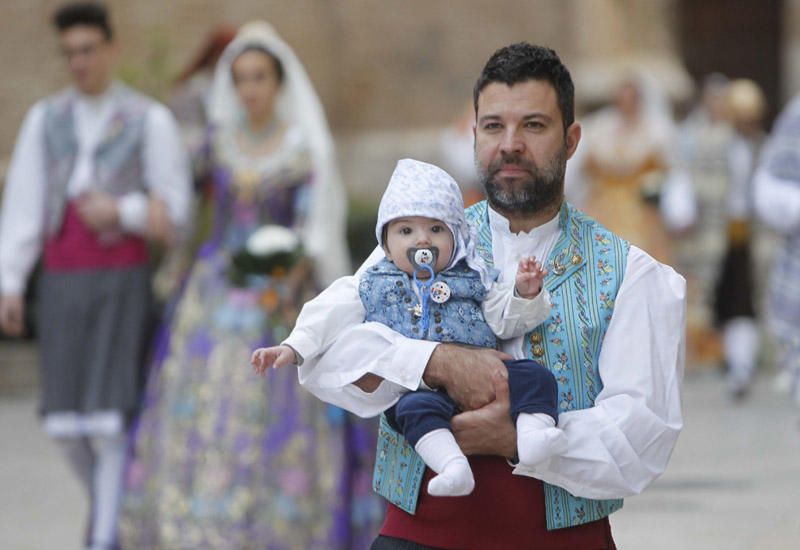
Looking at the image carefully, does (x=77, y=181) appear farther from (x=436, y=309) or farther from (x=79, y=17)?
(x=436, y=309)

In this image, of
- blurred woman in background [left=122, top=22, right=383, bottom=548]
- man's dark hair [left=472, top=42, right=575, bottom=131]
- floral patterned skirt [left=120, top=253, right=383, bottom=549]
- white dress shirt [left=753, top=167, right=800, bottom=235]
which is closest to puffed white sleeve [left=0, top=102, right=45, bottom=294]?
blurred woman in background [left=122, top=22, right=383, bottom=548]

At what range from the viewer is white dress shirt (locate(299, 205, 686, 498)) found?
11.1 ft

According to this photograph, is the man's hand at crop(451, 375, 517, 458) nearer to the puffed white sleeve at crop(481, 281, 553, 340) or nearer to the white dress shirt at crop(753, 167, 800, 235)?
the puffed white sleeve at crop(481, 281, 553, 340)

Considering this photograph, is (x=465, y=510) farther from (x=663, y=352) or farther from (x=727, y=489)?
(x=727, y=489)

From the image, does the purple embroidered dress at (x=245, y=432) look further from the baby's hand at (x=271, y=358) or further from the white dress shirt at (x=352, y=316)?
the baby's hand at (x=271, y=358)

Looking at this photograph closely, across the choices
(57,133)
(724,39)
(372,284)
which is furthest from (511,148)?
(724,39)

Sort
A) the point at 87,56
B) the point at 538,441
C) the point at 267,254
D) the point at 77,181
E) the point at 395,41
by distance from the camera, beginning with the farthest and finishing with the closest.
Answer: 1. the point at 395,41
2. the point at 87,56
3. the point at 77,181
4. the point at 267,254
5. the point at 538,441

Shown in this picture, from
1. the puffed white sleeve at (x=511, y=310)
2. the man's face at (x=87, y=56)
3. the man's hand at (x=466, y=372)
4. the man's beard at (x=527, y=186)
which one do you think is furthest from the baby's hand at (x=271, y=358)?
the man's face at (x=87, y=56)

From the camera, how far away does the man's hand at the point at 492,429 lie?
11.2 ft

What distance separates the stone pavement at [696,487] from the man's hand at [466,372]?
11.6 feet

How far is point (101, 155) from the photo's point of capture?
22.1 ft

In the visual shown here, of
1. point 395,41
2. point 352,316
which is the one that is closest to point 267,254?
point 352,316

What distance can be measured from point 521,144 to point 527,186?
88 millimetres

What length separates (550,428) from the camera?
3.33 metres
